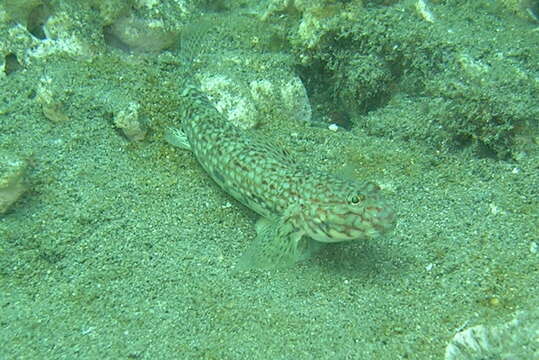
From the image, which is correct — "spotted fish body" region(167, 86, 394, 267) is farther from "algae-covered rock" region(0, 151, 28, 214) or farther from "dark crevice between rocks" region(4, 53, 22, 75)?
"dark crevice between rocks" region(4, 53, 22, 75)

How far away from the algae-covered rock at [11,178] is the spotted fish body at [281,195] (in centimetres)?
168

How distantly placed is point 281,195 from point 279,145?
A: 0.82 metres

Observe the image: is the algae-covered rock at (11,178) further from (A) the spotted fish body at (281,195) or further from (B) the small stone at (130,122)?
(A) the spotted fish body at (281,195)

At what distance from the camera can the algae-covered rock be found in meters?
3.48

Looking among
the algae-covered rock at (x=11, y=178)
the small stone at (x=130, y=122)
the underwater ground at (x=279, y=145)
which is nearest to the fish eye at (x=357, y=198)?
the underwater ground at (x=279, y=145)

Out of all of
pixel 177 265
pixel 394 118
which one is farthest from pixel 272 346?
pixel 394 118

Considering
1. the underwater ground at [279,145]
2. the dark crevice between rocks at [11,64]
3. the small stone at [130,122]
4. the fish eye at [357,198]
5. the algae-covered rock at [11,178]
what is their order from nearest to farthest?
the underwater ground at [279,145] → the fish eye at [357,198] → the algae-covered rock at [11,178] → the small stone at [130,122] → the dark crevice between rocks at [11,64]

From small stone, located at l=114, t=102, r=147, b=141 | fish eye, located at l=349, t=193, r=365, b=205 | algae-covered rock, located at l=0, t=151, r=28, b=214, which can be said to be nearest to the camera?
fish eye, located at l=349, t=193, r=365, b=205

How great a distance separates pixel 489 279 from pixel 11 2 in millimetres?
5871

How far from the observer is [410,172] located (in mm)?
4305

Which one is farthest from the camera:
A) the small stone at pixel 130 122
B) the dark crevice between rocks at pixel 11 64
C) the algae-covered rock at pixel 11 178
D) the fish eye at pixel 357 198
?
the dark crevice between rocks at pixel 11 64

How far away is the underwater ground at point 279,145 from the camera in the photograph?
296 centimetres

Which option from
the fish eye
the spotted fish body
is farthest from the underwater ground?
the fish eye

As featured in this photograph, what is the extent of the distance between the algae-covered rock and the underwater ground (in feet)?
0.06
